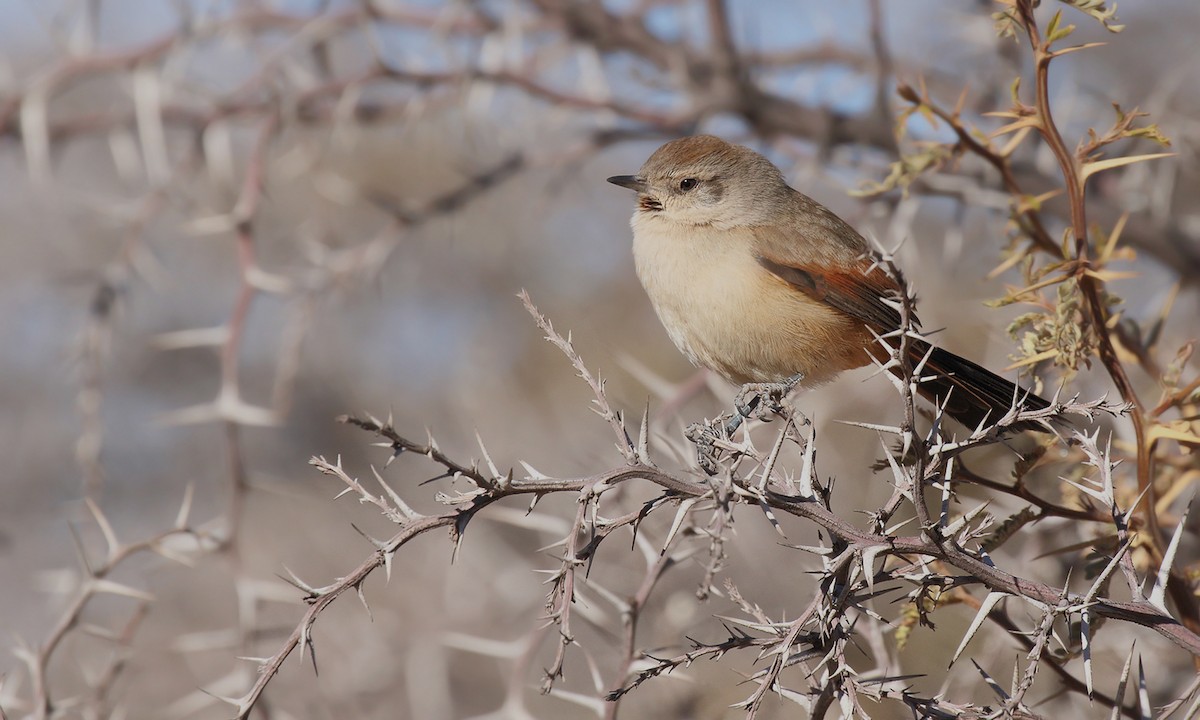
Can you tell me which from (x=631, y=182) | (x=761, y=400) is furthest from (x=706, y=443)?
(x=631, y=182)

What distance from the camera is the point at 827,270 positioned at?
11.9 ft

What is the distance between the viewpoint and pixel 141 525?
7336 mm

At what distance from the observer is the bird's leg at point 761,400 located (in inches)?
131

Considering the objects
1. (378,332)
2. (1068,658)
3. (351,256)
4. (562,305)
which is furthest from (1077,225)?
(378,332)

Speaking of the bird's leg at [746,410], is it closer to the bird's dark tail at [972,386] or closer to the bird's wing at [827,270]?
the bird's wing at [827,270]

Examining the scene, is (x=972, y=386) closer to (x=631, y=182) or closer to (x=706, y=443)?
(x=706, y=443)

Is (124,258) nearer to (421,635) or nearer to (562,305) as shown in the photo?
(421,635)

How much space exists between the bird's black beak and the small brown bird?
0.15 meters

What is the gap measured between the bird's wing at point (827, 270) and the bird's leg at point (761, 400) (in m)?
0.28

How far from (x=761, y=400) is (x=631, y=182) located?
1.12 m

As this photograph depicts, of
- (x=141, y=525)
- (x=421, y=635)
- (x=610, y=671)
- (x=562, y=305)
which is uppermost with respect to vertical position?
(x=610, y=671)

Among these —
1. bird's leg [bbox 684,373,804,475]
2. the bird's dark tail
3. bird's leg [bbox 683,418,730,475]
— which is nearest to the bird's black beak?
bird's leg [bbox 684,373,804,475]

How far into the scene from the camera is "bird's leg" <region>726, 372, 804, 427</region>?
131 inches

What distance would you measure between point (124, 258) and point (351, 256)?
832mm
